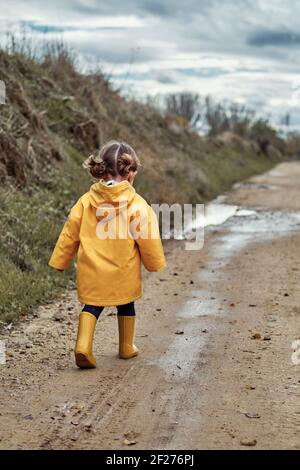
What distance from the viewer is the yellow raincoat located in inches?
223

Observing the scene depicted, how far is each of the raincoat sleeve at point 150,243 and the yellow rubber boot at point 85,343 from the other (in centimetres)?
58

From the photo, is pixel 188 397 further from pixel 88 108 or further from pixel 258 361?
pixel 88 108

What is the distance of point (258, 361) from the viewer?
5.89m

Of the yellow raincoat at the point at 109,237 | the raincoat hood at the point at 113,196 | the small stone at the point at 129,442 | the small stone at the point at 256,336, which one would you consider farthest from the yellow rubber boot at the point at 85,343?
the small stone at the point at 256,336

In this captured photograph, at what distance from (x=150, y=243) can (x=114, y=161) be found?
25.3 inches

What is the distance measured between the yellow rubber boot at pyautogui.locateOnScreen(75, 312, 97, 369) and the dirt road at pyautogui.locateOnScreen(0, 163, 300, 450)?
83 millimetres

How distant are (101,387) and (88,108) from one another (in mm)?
13320

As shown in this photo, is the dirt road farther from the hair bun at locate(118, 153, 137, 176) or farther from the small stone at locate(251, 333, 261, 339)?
the hair bun at locate(118, 153, 137, 176)

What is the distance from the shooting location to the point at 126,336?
19.5 feet

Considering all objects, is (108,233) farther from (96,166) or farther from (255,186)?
(255,186)

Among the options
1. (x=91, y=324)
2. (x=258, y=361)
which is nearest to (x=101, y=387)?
(x=91, y=324)

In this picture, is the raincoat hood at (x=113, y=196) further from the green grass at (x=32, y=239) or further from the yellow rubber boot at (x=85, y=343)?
the green grass at (x=32, y=239)

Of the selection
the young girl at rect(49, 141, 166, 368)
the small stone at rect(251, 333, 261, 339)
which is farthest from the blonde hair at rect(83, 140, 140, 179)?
the small stone at rect(251, 333, 261, 339)

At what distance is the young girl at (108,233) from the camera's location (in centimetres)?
566
